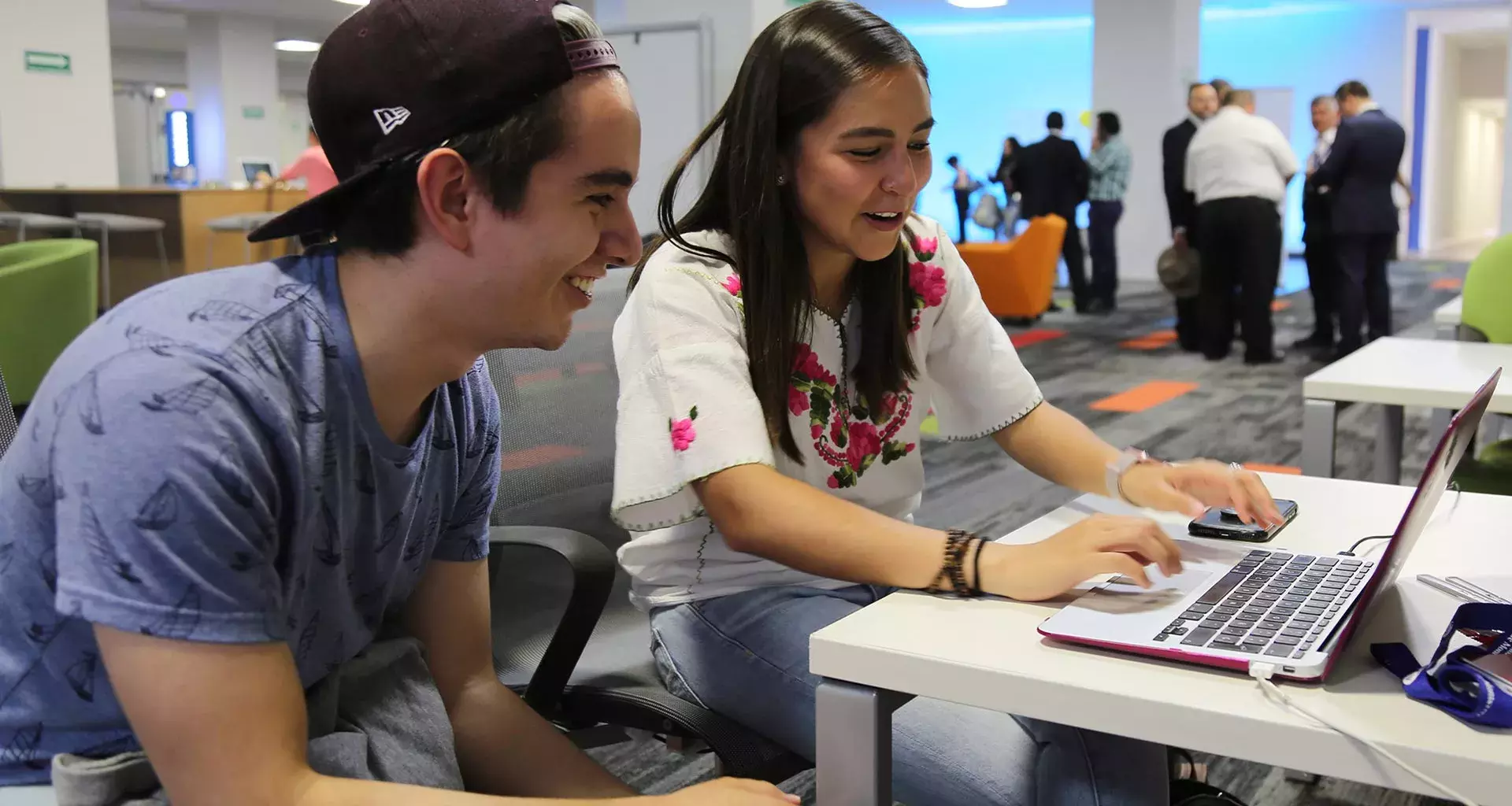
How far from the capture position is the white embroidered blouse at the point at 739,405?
123 cm

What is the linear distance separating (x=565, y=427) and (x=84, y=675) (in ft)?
2.68

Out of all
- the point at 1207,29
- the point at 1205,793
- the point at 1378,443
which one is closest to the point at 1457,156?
the point at 1207,29

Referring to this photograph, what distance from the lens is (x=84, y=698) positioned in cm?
78

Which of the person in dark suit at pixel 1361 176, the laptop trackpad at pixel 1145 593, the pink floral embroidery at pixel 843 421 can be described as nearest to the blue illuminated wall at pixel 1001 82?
the person in dark suit at pixel 1361 176

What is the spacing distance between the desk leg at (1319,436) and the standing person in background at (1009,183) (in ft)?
25.8

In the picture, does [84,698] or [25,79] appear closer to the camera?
[84,698]

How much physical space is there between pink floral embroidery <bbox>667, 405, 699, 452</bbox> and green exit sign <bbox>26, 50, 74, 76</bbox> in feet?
30.7

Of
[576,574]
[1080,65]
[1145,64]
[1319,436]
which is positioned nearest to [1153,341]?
[1145,64]

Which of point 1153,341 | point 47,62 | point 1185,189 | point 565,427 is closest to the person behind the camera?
point 565,427

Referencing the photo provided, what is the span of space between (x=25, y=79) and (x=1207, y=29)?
44.2ft

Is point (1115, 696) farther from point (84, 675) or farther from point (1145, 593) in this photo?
point (84, 675)

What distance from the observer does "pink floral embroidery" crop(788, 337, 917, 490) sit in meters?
1.34

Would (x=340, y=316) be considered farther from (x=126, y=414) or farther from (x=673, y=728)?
(x=673, y=728)

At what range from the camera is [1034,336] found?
8203 mm
